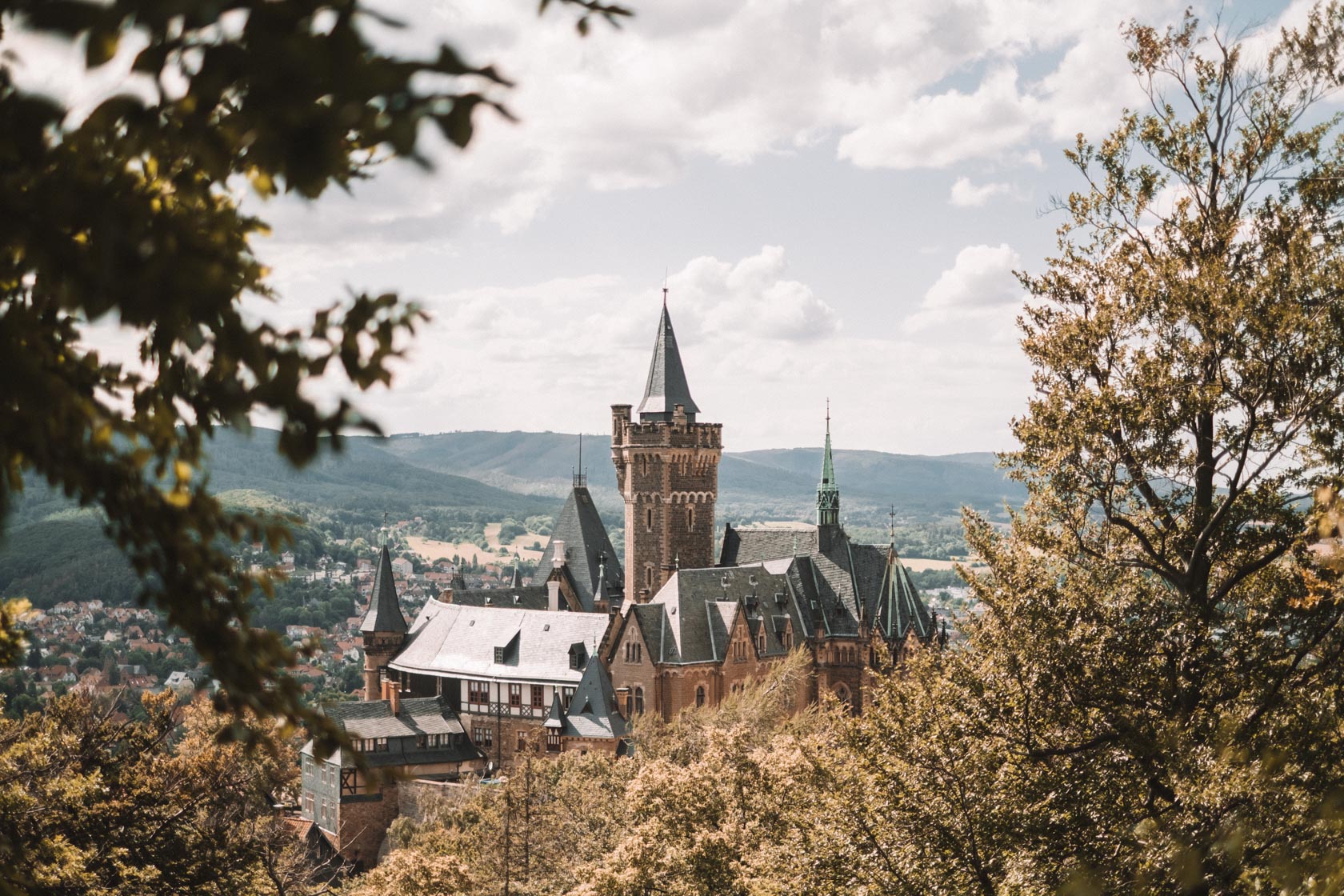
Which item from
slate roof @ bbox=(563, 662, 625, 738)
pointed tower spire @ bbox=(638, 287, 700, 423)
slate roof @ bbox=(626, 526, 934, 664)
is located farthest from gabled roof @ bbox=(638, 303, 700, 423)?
slate roof @ bbox=(563, 662, 625, 738)

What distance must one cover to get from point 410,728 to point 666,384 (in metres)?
27.0

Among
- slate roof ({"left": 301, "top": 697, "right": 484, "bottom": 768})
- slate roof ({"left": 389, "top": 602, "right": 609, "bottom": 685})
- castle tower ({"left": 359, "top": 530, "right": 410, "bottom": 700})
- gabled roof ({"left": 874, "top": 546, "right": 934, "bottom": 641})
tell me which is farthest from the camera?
castle tower ({"left": 359, "top": 530, "right": 410, "bottom": 700})

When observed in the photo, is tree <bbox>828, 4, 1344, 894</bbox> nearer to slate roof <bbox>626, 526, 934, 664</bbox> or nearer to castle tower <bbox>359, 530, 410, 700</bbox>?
slate roof <bbox>626, 526, 934, 664</bbox>

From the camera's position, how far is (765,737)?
45875mm

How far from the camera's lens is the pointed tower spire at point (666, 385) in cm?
8088

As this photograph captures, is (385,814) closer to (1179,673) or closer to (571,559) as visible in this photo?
(571,559)

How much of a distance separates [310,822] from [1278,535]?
2336 inches

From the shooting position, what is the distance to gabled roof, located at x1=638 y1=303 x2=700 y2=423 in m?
80.9

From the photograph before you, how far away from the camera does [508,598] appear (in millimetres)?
89125

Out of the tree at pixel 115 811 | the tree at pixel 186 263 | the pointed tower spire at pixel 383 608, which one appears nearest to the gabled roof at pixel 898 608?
the pointed tower spire at pixel 383 608

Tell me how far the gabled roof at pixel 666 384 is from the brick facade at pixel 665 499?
1.21 metres

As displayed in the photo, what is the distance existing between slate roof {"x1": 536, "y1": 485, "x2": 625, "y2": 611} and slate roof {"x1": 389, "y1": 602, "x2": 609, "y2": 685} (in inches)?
249

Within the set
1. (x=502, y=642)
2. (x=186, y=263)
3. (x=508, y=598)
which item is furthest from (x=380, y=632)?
(x=186, y=263)

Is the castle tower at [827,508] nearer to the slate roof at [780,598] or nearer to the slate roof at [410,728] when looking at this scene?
the slate roof at [780,598]
